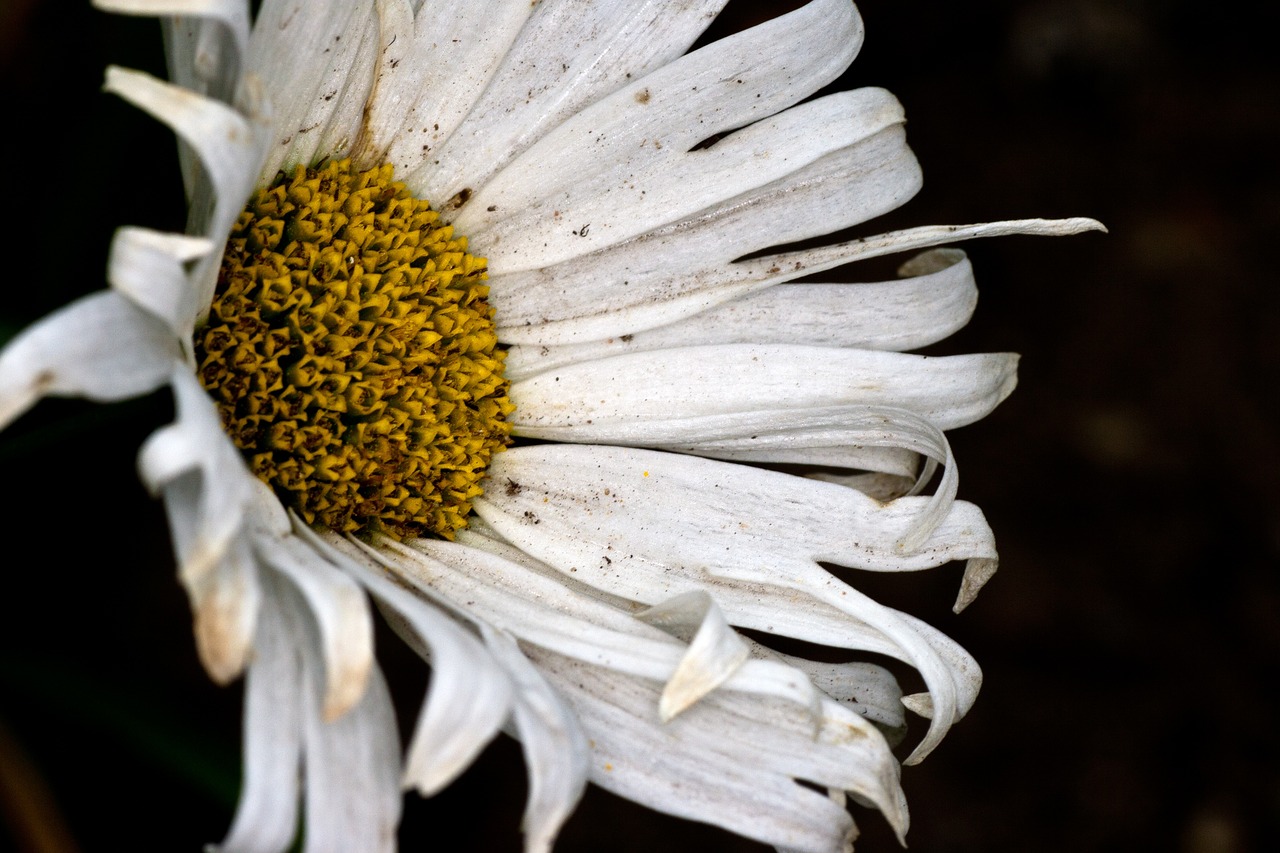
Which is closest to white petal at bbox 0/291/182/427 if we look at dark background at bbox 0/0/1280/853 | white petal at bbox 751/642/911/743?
white petal at bbox 751/642/911/743

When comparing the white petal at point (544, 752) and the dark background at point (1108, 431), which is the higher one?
the white petal at point (544, 752)

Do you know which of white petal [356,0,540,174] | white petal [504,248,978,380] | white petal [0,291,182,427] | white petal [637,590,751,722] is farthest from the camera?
white petal [504,248,978,380]

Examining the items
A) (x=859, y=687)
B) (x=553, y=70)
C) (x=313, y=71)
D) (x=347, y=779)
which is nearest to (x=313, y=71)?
(x=313, y=71)

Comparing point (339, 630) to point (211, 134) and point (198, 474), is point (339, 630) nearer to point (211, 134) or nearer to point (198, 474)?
point (198, 474)

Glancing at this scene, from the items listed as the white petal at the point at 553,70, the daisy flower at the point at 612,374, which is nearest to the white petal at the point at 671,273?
the daisy flower at the point at 612,374

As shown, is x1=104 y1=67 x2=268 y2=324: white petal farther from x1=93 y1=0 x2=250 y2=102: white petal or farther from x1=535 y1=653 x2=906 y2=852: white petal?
x1=535 y1=653 x2=906 y2=852: white petal

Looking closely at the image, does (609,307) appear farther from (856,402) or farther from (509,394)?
(856,402)

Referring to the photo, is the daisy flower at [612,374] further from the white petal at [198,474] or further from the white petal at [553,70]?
the white petal at [198,474]
